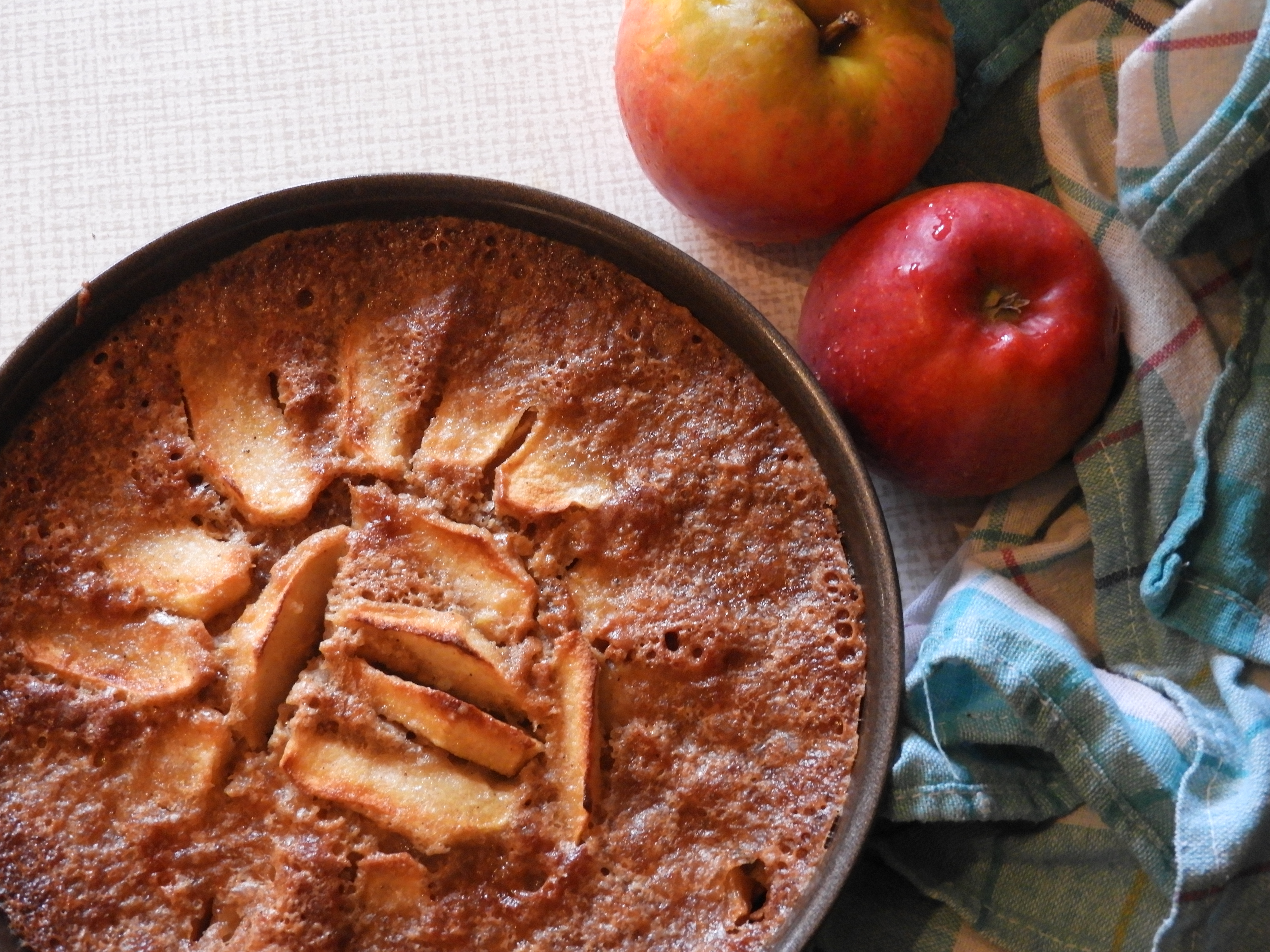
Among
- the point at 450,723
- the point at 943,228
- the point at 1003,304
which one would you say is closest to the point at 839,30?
the point at 943,228

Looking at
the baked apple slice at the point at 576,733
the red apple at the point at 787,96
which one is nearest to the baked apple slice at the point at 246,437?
the baked apple slice at the point at 576,733

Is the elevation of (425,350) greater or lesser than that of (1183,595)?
greater

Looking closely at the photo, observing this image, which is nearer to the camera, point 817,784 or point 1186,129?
point 817,784

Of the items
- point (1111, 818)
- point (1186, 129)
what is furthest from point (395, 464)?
point (1186, 129)

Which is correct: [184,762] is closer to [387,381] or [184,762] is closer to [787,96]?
[387,381]

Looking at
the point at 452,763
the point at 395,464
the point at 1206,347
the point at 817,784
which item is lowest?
the point at 817,784

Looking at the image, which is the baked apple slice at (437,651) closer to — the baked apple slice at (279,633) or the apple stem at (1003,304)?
the baked apple slice at (279,633)

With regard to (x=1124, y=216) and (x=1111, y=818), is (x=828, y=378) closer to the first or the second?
(x=1124, y=216)

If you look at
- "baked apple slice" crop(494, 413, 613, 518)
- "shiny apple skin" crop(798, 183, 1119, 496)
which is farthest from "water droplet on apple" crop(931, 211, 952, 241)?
"baked apple slice" crop(494, 413, 613, 518)
